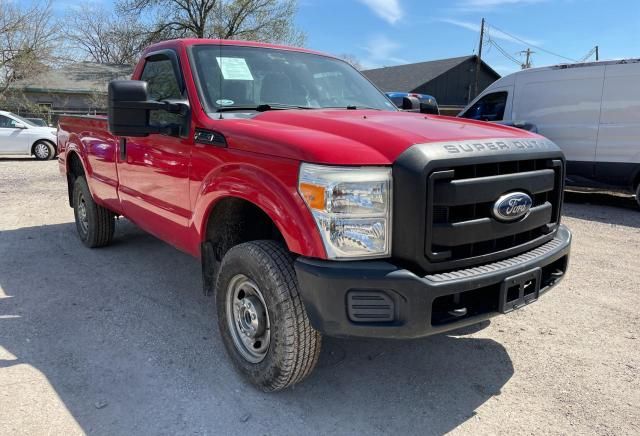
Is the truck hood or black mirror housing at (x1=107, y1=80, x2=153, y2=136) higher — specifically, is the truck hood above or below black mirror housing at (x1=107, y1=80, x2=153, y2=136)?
below

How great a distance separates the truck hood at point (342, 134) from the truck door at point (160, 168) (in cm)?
57

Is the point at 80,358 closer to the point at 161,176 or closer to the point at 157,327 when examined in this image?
the point at 157,327

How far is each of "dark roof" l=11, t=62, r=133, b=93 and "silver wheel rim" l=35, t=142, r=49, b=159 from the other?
14.1 metres

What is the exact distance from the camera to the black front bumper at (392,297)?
7.56 feet

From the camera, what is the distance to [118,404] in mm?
2775

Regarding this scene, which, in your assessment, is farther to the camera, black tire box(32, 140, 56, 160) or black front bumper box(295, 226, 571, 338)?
black tire box(32, 140, 56, 160)

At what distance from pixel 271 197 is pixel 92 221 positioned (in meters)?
3.77

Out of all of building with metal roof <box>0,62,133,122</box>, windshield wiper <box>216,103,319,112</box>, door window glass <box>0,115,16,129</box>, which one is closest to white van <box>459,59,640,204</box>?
windshield wiper <box>216,103,319,112</box>

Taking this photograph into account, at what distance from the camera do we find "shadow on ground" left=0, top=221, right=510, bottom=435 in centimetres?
268

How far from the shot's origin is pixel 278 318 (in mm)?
2590

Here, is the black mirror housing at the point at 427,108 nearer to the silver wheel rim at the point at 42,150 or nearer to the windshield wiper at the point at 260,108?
the windshield wiper at the point at 260,108

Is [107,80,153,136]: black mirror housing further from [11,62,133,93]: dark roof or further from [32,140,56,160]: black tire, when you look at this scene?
[11,62,133,93]: dark roof

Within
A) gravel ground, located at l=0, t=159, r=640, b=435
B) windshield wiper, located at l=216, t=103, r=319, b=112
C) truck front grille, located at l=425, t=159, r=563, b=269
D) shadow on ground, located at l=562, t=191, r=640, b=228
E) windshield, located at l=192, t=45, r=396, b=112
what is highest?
windshield, located at l=192, t=45, r=396, b=112

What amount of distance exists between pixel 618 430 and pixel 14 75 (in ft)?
101
